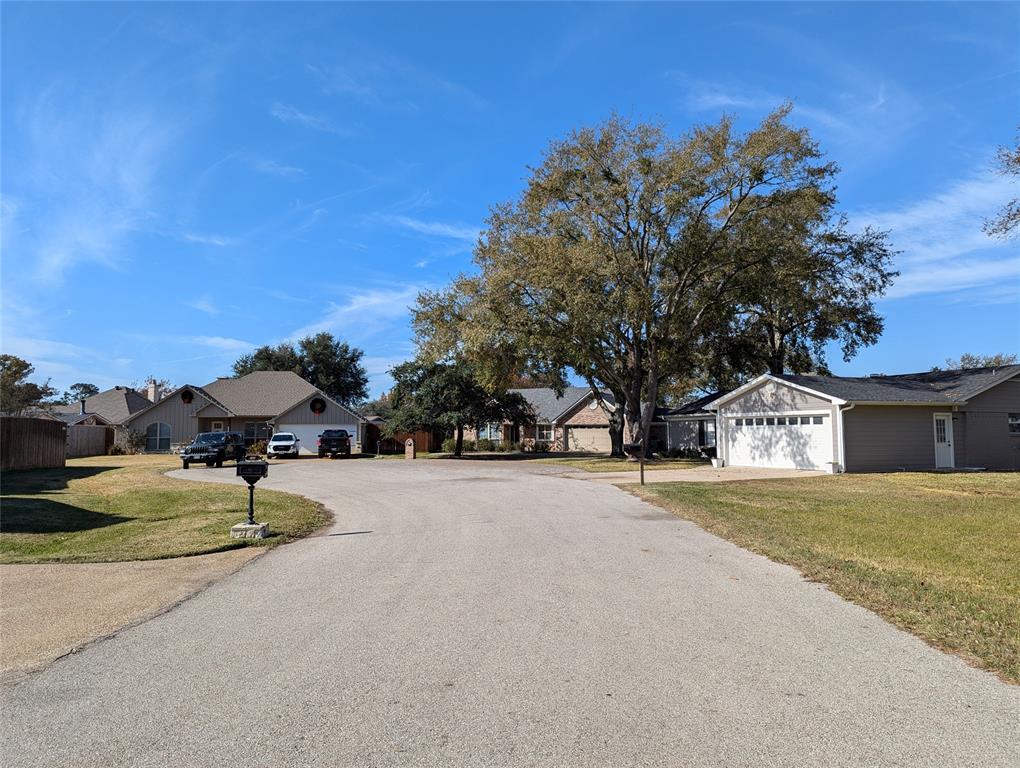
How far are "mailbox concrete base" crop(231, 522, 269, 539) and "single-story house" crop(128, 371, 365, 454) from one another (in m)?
35.9

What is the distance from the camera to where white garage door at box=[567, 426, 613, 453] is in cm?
5375

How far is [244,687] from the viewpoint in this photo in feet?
15.6

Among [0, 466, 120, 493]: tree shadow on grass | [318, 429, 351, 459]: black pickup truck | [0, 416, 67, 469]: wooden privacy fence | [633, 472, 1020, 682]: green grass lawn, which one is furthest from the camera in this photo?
[318, 429, 351, 459]: black pickup truck

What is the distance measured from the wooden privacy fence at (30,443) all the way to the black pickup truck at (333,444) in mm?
14398

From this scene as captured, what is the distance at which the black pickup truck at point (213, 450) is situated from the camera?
3297 cm

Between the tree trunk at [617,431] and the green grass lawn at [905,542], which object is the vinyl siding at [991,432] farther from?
the tree trunk at [617,431]

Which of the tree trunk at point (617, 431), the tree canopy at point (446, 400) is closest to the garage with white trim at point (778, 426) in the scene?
the tree trunk at point (617, 431)

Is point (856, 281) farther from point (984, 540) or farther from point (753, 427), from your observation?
point (984, 540)

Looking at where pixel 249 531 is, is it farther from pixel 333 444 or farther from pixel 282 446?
pixel 333 444

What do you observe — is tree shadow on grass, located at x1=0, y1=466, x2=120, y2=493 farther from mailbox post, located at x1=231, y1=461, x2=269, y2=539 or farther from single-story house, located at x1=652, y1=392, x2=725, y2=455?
single-story house, located at x1=652, y1=392, x2=725, y2=455

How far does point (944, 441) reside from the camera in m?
28.3

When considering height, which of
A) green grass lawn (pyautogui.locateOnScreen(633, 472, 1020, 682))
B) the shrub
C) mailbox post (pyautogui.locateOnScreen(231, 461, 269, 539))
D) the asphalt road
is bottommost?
the asphalt road

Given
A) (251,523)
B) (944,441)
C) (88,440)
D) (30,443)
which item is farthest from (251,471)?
(88,440)

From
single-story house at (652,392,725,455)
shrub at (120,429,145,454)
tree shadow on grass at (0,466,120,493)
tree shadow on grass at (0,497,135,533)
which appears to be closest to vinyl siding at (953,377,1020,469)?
single-story house at (652,392,725,455)
